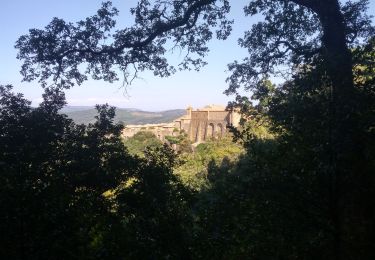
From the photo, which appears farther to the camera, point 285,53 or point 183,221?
point 285,53

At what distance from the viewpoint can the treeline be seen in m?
6.49

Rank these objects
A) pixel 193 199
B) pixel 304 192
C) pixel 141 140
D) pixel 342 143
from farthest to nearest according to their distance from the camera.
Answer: pixel 141 140 → pixel 193 199 → pixel 304 192 → pixel 342 143

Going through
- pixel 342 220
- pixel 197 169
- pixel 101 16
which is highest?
pixel 101 16

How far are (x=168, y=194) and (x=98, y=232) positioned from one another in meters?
2.06

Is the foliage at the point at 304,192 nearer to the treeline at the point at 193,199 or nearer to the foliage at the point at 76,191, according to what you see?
the treeline at the point at 193,199

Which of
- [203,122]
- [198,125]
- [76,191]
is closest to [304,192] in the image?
[76,191]

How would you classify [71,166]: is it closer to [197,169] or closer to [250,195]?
[250,195]

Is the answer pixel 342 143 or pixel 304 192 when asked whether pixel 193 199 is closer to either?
pixel 304 192

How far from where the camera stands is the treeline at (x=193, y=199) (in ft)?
21.3

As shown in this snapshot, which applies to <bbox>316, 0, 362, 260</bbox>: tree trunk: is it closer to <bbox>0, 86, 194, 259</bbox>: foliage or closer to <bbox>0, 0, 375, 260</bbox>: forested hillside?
<bbox>0, 0, 375, 260</bbox>: forested hillside

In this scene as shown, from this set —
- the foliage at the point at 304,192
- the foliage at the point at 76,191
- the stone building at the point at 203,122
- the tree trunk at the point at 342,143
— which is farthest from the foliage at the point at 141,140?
the tree trunk at the point at 342,143

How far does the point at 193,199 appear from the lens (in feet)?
28.8

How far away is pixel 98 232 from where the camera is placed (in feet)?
23.2

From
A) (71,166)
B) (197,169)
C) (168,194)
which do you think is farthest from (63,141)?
(197,169)
